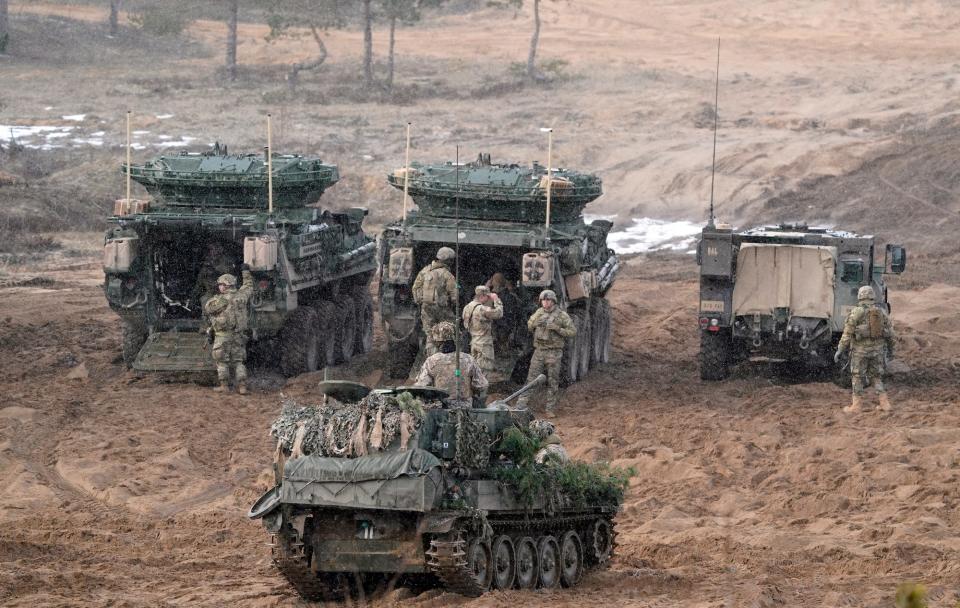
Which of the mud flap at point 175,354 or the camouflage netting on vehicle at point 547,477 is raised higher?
the camouflage netting on vehicle at point 547,477

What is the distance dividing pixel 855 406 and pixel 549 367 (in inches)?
124

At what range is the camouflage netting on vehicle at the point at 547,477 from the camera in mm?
11664

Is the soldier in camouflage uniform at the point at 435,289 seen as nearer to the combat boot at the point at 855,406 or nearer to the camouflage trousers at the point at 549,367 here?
the camouflage trousers at the point at 549,367

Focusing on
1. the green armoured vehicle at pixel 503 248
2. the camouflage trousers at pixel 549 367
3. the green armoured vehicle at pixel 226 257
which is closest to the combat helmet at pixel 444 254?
the green armoured vehicle at pixel 503 248

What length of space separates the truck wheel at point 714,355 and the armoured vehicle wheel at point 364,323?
15.5 ft

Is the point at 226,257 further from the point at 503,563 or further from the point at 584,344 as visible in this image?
the point at 503,563

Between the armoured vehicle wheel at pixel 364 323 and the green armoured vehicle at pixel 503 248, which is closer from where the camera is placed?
the green armoured vehicle at pixel 503 248

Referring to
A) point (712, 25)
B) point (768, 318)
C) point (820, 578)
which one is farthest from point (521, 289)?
point (712, 25)

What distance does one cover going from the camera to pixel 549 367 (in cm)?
1870

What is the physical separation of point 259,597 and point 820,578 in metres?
3.84

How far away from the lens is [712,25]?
50.5m

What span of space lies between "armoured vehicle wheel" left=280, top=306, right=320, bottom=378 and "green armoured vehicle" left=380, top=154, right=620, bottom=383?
109 cm

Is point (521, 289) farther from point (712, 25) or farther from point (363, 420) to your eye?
point (712, 25)

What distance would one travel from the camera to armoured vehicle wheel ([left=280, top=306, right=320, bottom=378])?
2056 centimetres
